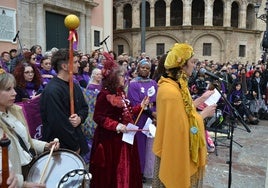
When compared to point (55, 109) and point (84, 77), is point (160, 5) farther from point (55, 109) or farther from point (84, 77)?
point (55, 109)

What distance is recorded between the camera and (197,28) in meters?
37.0

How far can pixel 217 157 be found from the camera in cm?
686

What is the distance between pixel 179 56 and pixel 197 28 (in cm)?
3546

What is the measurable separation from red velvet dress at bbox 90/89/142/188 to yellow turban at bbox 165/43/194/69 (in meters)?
1.08

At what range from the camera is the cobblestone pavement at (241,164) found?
5.44 metres

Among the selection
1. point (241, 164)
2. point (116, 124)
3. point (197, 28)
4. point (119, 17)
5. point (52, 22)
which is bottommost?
point (241, 164)

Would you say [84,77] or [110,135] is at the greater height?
[84,77]

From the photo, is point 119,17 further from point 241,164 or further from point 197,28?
point 241,164

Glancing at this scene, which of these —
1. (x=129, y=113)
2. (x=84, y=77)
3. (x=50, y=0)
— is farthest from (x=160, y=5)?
(x=129, y=113)

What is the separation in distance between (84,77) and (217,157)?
3672 millimetres

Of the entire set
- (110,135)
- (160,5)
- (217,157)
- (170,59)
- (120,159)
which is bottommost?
(217,157)

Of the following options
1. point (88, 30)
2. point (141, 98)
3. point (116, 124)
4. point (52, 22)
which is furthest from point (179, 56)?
point (88, 30)

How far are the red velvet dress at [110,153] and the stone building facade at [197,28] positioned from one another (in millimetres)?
33910

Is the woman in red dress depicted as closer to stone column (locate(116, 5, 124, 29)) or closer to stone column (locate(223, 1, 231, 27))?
stone column (locate(223, 1, 231, 27))
